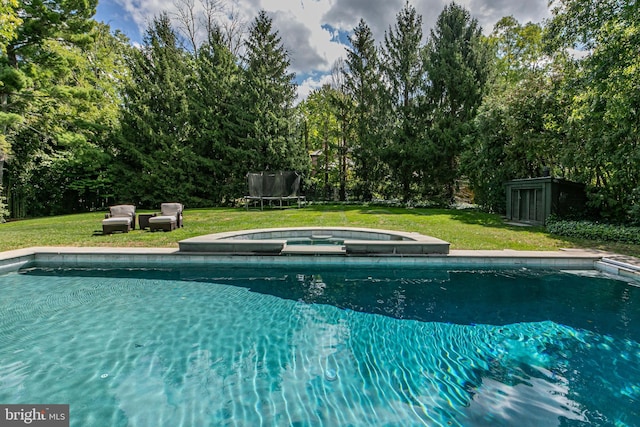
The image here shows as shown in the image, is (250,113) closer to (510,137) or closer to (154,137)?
(154,137)

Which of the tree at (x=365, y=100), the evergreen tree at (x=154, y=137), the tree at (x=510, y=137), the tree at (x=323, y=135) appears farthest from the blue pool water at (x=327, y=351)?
the tree at (x=323, y=135)

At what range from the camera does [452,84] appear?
18.7 m

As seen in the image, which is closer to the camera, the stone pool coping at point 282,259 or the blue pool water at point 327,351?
the blue pool water at point 327,351

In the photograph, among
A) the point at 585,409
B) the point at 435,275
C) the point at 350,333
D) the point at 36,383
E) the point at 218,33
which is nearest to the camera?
the point at 585,409

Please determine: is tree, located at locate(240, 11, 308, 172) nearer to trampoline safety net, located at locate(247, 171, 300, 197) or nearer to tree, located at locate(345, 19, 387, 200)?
trampoline safety net, located at locate(247, 171, 300, 197)

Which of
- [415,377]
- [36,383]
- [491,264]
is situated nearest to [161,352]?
[36,383]

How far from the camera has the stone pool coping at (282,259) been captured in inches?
241

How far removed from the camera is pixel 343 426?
2289 mm

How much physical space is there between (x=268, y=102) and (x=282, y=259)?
1612cm

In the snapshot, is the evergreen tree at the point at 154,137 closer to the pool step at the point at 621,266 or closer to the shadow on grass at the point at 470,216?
the shadow on grass at the point at 470,216

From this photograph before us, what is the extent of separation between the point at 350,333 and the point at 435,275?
9.43 ft

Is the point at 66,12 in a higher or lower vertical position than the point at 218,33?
lower

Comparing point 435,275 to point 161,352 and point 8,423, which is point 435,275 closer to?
point 161,352

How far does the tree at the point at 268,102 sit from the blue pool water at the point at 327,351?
15.4 m
